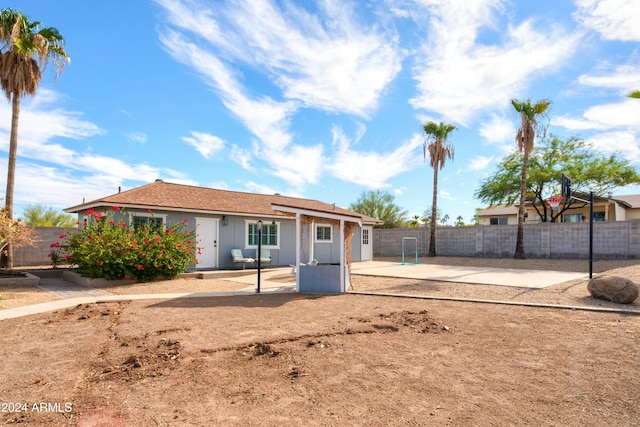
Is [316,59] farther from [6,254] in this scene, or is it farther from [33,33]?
[6,254]

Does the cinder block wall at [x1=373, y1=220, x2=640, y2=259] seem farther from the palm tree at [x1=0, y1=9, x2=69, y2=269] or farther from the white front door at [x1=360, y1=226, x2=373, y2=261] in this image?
the palm tree at [x1=0, y1=9, x2=69, y2=269]

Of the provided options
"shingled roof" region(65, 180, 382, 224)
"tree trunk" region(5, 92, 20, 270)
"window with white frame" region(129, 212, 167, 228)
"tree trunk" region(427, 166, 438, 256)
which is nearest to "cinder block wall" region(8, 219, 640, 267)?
"tree trunk" region(427, 166, 438, 256)

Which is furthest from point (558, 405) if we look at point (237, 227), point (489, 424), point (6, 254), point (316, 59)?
point (6, 254)

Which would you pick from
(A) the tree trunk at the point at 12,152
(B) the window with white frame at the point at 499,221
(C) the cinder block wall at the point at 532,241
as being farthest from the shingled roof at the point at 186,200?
(B) the window with white frame at the point at 499,221

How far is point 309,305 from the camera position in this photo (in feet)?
26.6

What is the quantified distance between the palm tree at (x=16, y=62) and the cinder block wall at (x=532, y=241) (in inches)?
796

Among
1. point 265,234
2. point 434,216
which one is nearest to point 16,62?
point 265,234

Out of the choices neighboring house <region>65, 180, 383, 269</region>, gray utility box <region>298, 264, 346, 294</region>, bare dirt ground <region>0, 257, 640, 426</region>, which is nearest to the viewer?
bare dirt ground <region>0, 257, 640, 426</region>

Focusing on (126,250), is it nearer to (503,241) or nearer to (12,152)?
(12,152)

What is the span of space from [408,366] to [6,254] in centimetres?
1546

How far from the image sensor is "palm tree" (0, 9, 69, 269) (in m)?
13.3

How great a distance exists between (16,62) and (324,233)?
14123 millimetres

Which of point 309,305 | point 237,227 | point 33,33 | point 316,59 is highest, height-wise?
point 33,33

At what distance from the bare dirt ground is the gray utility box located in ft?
8.44
